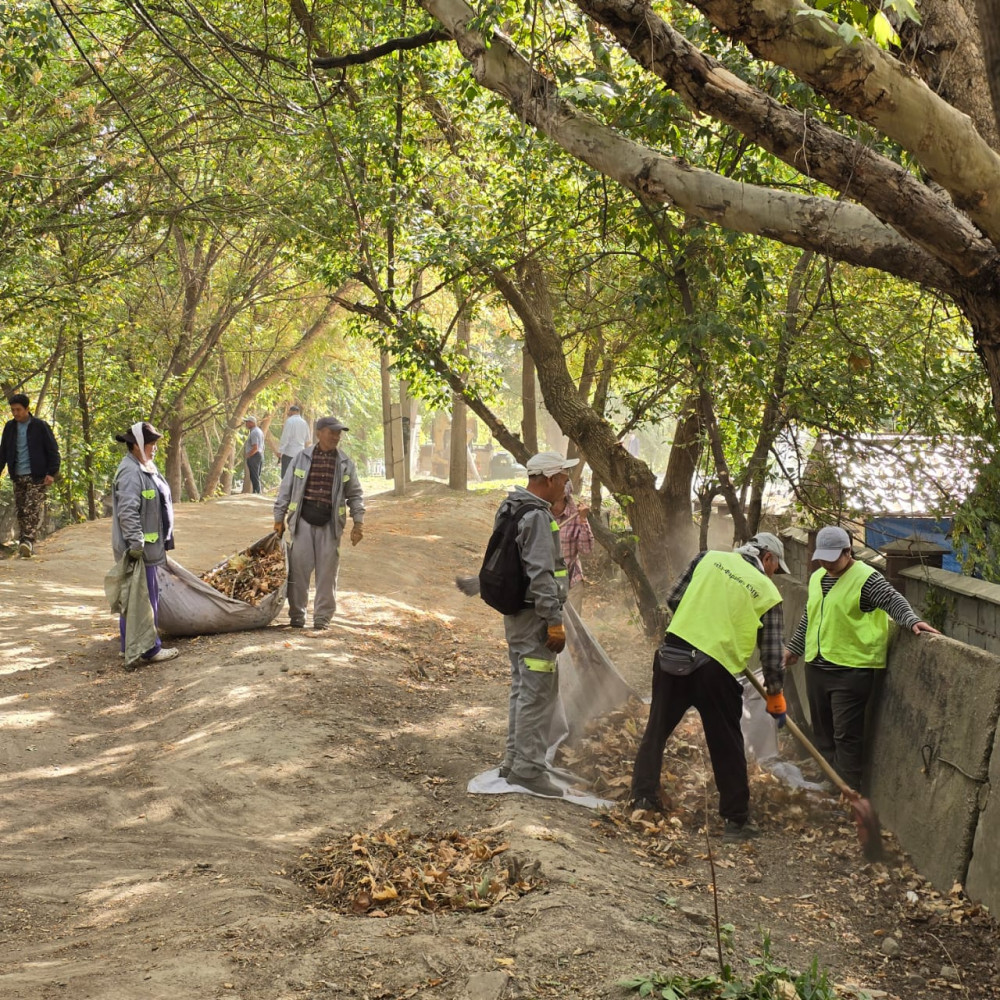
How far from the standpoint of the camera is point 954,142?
3.67 meters

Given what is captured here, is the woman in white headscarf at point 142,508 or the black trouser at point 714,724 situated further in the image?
the woman in white headscarf at point 142,508

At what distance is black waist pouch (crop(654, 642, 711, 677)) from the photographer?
19.8 ft

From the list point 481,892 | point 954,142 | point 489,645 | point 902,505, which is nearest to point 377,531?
point 489,645

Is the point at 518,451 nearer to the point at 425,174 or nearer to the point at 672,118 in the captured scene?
the point at 425,174

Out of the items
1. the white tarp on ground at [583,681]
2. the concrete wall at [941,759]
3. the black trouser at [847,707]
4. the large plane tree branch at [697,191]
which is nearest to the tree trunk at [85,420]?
the white tarp on ground at [583,681]

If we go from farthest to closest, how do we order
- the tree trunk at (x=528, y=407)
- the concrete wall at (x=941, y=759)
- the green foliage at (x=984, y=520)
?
1. the tree trunk at (x=528, y=407)
2. the green foliage at (x=984, y=520)
3. the concrete wall at (x=941, y=759)

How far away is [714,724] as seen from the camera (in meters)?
6.13

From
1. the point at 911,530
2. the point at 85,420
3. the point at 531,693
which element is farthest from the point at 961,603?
the point at 85,420

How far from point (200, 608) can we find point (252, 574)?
2.71ft

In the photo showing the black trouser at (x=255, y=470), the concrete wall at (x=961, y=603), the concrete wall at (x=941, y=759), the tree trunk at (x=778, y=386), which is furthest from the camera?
the black trouser at (x=255, y=470)

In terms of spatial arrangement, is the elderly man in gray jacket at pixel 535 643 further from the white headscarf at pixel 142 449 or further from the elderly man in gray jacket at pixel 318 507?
the white headscarf at pixel 142 449

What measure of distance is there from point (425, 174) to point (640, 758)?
6935 mm

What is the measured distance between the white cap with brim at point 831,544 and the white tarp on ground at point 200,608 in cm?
509

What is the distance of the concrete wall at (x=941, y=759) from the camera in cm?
506
